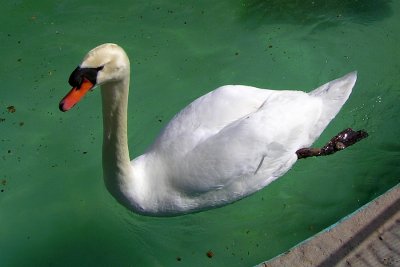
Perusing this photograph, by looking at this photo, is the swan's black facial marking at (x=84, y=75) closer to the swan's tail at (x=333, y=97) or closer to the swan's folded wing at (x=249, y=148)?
the swan's folded wing at (x=249, y=148)

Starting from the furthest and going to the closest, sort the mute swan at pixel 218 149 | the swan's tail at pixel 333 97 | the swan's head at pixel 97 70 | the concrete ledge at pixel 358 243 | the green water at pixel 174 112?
the green water at pixel 174 112 → the swan's tail at pixel 333 97 → the concrete ledge at pixel 358 243 → the mute swan at pixel 218 149 → the swan's head at pixel 97 70

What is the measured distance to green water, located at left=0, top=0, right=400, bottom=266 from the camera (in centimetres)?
343

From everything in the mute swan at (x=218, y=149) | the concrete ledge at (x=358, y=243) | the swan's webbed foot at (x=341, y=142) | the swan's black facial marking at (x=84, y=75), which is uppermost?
the swan's black facial marking at (x=84, y=75)

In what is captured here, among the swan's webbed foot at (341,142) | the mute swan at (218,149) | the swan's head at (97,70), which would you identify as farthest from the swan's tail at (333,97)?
the swan's head at (97,70)

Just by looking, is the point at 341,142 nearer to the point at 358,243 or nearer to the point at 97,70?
the point at 358,243

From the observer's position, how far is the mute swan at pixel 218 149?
281 cm

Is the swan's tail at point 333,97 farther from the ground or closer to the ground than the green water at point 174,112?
farther from the ground

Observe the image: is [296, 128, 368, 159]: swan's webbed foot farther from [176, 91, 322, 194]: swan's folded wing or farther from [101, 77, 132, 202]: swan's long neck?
[101, 77, 132, 202]: swan's long neck

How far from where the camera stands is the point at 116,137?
258 cm

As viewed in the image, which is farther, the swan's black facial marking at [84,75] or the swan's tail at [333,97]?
the swan's tail at [333,97]

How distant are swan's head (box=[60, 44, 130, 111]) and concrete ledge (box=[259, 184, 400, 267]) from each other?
4.64 ft

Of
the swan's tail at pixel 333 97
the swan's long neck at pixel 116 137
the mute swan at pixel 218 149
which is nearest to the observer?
the swan's long neck at pixel 116 137

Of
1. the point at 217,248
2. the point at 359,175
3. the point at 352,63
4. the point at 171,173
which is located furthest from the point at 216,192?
A: the point at 352,63

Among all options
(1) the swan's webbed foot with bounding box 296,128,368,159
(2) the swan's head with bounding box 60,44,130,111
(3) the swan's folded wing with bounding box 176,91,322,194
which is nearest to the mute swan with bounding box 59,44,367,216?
(3) the swan's folded wing with bounding box 176,91,322,194
